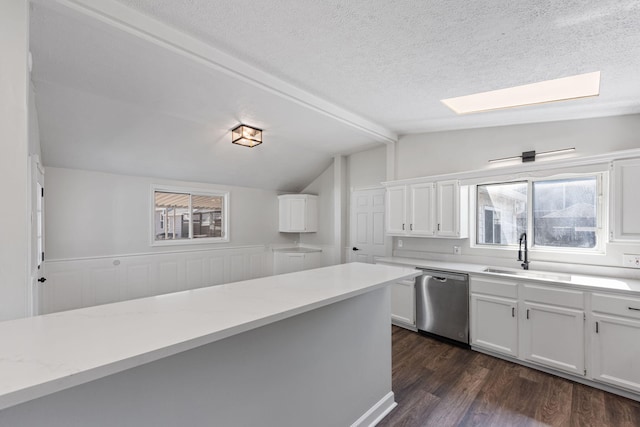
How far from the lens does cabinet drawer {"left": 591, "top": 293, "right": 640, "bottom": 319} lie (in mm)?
2242

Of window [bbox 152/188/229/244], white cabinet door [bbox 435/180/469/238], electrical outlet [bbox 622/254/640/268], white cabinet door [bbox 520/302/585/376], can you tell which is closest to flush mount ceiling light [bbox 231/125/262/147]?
window [bbox 152/188/229/244]

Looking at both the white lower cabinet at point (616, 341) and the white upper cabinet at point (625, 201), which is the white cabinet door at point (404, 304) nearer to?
the white lower cabinet at point (616, 341)

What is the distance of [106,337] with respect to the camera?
0.87 meters

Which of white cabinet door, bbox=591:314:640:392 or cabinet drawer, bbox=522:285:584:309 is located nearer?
white cabinet door, bbox=591:314:640:392

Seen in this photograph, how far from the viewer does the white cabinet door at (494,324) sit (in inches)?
111

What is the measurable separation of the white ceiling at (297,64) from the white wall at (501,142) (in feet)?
0.42

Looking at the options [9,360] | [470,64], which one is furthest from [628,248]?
[9,360]

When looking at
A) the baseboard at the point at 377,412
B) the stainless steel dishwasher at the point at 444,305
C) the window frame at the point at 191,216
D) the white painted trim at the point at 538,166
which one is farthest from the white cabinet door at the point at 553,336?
the window frame at the point at 191,216

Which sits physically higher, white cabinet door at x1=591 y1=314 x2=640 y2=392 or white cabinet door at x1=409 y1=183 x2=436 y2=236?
white cabinet door at x1=409 y1=183 x2=436 y2=236

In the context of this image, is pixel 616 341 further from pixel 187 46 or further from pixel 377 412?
pixel 187 46

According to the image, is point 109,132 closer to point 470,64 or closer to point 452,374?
point 470,64

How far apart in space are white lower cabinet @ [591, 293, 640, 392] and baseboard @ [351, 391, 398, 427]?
1.80 m

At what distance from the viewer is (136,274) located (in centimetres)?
434

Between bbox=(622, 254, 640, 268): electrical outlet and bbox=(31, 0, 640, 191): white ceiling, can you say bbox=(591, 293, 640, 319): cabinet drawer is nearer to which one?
bbox=(622, 254, 640, 268): electrical outlet
